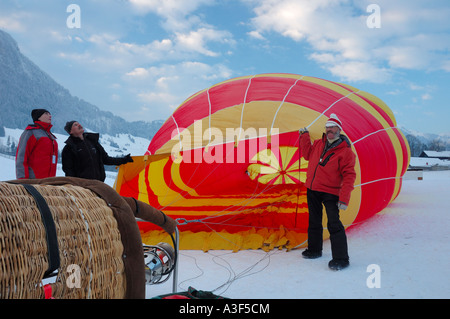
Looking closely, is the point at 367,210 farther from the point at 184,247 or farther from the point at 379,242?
the point at 184,247

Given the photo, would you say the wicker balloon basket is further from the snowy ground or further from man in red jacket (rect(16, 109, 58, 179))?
man in red jacket (rect(16, 109, 58, 179))

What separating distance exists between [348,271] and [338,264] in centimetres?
9

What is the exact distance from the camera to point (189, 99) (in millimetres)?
4801

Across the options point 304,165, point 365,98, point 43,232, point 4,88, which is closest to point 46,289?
point 43,232

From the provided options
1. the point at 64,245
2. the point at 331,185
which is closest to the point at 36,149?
the point at 331,185

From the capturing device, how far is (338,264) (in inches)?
114

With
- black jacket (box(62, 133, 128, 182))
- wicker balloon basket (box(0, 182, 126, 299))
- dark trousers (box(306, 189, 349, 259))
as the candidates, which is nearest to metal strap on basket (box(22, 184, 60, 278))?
wicker balloon basket (box(0, 182, 126, 299))

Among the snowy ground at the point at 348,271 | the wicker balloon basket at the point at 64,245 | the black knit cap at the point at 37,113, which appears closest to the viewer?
the wicker balloon basket at the point at 64,245

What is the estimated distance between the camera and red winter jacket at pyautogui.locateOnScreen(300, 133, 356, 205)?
9.70ft

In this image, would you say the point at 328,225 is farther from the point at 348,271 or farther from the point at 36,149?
the point at 36,149

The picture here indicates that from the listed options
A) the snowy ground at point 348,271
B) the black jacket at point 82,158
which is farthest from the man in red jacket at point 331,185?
the black jacket at point 82,158

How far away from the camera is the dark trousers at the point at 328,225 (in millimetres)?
2953

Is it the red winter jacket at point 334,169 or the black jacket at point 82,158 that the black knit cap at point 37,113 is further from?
the red winter jacket at point 334,169
